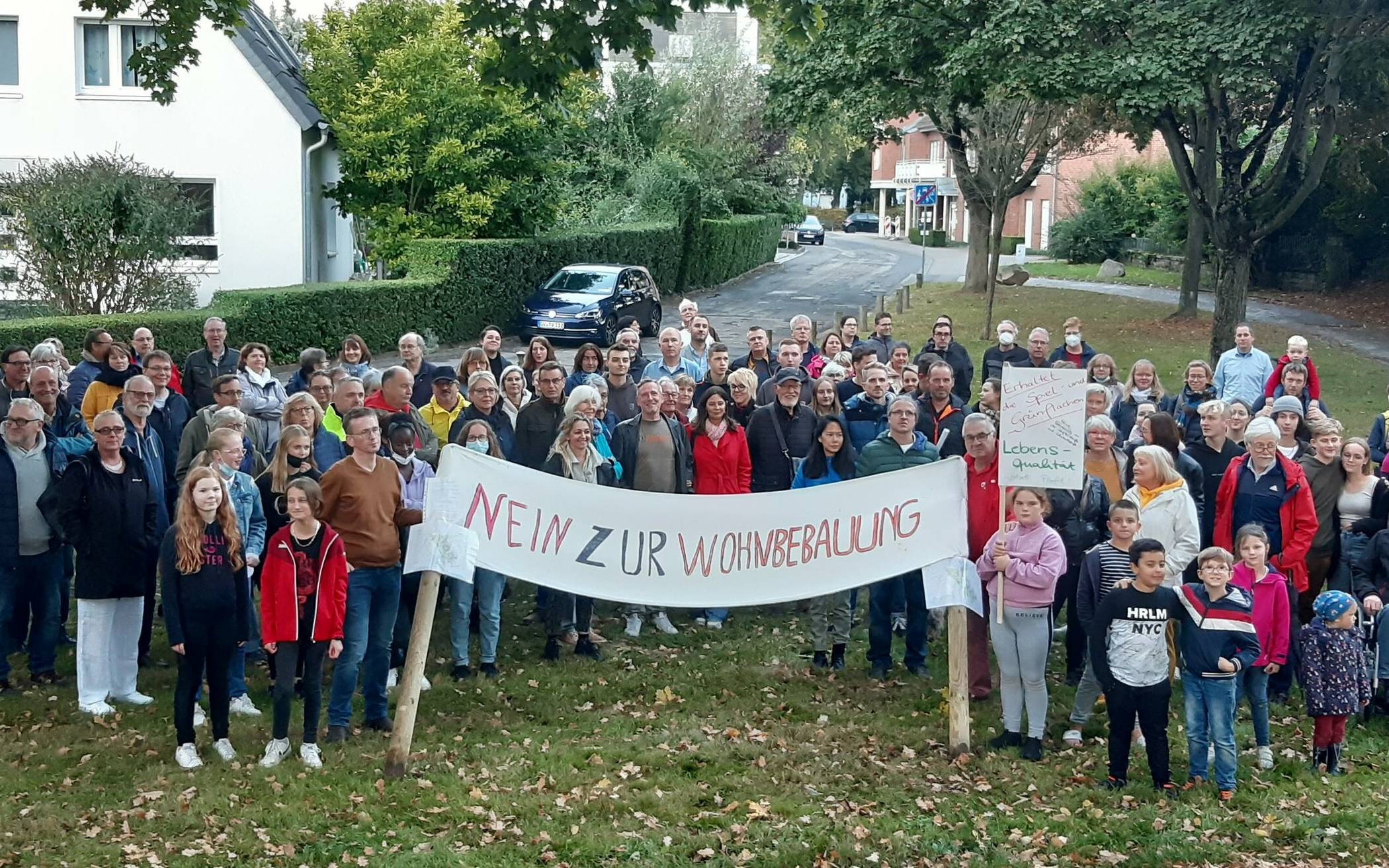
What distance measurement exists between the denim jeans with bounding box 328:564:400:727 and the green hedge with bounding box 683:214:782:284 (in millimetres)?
32914

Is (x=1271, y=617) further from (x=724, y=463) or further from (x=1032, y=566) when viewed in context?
(x=724, y=463)

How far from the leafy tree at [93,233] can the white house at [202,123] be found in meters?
6.02

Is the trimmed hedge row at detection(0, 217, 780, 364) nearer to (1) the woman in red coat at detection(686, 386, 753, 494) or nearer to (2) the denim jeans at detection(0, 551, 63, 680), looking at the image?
(2) the denim jeans at detection(0, 551, 63, 680)

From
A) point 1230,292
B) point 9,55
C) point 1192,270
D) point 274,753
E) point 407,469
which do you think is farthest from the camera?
point 1192,270

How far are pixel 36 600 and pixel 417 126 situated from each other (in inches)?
891

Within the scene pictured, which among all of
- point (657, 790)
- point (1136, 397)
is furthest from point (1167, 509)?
point (1136, 397)

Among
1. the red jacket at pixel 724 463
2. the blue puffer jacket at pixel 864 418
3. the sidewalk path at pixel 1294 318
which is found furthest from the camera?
the sidewalk path at pixel 1294 318

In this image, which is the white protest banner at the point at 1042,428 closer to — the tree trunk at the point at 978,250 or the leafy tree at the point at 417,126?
the leafy tree at the point at 417,126

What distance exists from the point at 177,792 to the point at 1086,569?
17.2ft

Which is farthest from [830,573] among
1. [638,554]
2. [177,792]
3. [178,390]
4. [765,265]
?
[765,265]

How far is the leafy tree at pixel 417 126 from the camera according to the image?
30.4 m

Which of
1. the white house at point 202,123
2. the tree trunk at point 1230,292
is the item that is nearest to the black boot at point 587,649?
the tree trunk at point 1230,292

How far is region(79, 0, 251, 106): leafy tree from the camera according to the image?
12734 millimetres

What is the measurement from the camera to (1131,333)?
30.3m
